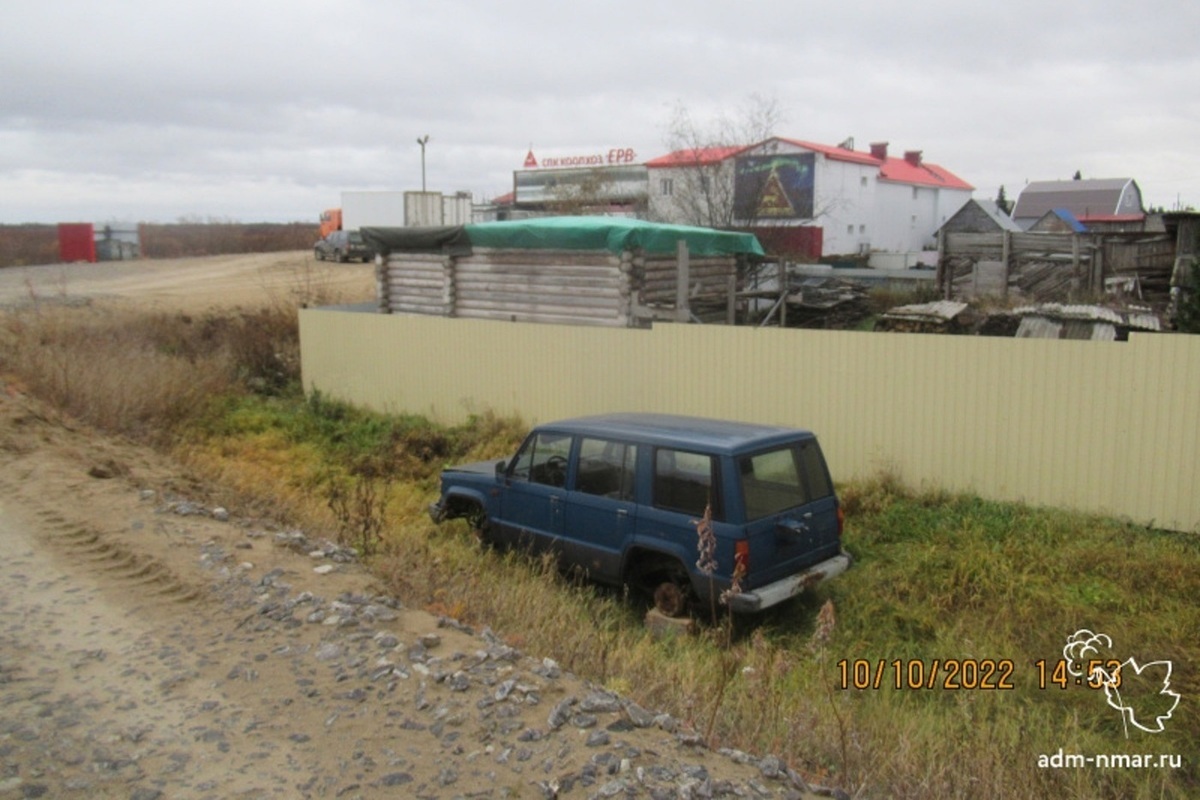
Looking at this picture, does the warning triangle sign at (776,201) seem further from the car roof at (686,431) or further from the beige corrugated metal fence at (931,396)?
the car roof at (686,431)

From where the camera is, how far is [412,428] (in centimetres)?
1526

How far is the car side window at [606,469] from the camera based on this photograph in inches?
313

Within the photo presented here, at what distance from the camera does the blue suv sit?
7.20m

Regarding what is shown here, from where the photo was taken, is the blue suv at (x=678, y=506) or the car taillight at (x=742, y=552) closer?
the car taillight at (x=742, y=552)

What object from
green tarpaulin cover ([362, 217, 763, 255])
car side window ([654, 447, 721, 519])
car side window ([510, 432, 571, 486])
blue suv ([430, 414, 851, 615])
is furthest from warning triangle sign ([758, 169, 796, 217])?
car side window ([654, 447, 721, 519])

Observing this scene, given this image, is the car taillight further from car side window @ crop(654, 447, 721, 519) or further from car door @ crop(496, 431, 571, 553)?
car door @ crop(496, 431, 571, 553)

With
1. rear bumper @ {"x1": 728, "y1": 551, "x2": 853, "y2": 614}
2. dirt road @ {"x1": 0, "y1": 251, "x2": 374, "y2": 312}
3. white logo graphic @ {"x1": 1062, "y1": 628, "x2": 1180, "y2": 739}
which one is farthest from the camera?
dirt road @ {"x1": 0, "y1": 251, "x2": 374, "y2": 312}

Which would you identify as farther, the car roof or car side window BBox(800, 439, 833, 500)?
car side window BBox(800, 439, 833, 500)

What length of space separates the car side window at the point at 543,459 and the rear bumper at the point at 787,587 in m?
2.17

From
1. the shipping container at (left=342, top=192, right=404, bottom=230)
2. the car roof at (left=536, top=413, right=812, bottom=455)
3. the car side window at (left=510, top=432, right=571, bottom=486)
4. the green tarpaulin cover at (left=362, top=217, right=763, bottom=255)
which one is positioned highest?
the shipping container at (left=342, top=192, right=404, bottom=230)

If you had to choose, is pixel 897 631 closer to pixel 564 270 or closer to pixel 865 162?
pixel 564 270

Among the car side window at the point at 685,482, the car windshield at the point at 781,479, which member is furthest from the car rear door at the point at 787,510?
the car side window at the point at 685,482

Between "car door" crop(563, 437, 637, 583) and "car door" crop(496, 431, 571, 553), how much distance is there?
6.9 inches

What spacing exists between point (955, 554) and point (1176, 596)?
1.68m
